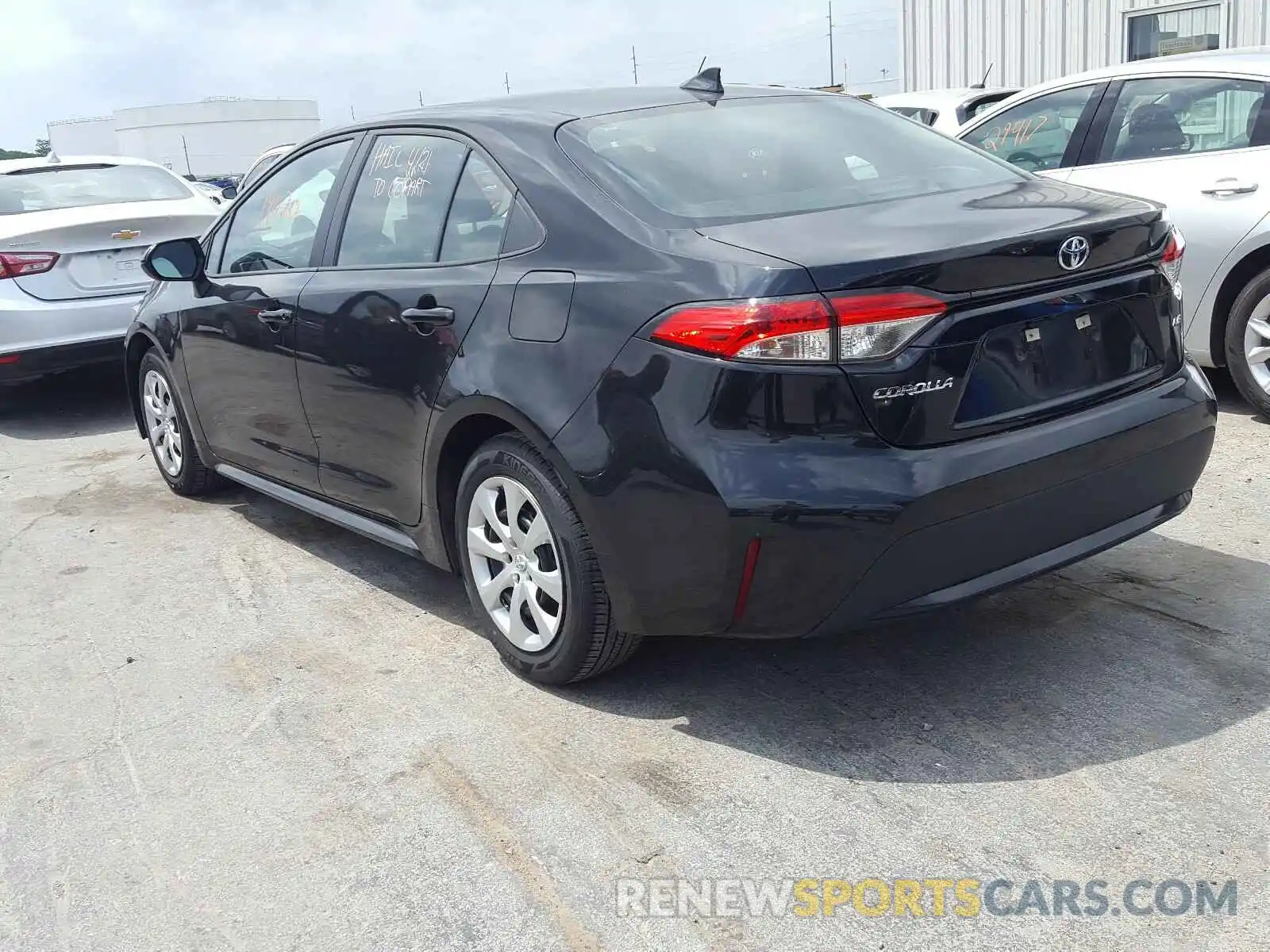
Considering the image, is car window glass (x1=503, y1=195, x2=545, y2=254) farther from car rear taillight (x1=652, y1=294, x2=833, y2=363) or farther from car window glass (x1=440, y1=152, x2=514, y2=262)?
car rear taillight (x1=652, y1=294, x2=833, y2=363)

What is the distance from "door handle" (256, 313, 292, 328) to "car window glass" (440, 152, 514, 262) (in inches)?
33.5

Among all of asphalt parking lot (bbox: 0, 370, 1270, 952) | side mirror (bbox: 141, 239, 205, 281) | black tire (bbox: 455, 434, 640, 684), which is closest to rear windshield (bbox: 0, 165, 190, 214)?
side mirror (bbox: 141, 239, 205, 281)

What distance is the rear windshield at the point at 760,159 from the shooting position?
10.9ft

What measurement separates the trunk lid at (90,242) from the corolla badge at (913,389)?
5554 mm

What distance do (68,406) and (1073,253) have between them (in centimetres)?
714

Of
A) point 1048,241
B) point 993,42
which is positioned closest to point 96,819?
point 1048,241

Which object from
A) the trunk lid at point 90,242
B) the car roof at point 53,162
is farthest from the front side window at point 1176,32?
the trunk lid at point 90,242

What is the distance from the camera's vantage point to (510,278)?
11.3ft

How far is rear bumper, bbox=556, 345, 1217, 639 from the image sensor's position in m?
2.87

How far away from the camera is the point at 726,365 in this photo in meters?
2.89

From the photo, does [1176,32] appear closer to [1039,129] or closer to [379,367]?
[1039,129]

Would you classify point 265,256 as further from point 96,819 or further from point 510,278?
point 96,819

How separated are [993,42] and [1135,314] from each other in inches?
549

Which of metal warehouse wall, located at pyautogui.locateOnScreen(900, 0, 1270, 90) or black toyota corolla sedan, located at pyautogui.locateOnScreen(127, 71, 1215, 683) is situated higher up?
metal warehouse wall, located at pyautogui.locateOnScreen(900, 0, 1270, 90)
